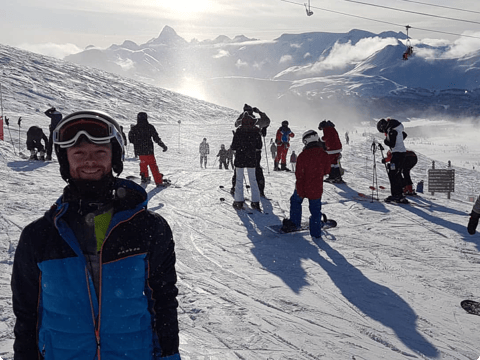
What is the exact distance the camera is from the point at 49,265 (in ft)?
5.88

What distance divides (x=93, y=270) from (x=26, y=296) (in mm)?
331

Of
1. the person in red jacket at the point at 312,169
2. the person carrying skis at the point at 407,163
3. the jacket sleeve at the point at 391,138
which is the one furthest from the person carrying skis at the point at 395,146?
the person in red jacket at the point at 312,169

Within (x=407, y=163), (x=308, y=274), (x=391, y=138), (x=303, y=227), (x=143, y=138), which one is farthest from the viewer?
(x=407, y=163)

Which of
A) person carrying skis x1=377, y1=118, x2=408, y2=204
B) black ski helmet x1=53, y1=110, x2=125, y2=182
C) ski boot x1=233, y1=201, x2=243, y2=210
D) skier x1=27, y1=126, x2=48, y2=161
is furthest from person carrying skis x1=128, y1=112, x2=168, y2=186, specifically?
black ski helmet x1=53, y1=110, x2=125, y2=182

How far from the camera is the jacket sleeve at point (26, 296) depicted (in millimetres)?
1818

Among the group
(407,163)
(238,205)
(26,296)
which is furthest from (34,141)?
(26,296)

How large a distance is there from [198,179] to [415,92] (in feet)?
666

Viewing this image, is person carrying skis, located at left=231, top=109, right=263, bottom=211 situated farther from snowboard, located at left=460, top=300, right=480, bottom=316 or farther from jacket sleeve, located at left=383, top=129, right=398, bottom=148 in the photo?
snowboard, located at left=460, top=300, right=480, bottom=316

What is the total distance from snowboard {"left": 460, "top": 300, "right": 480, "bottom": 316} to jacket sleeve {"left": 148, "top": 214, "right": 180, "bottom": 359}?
3.74 m

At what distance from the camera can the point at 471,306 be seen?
4.44 metres

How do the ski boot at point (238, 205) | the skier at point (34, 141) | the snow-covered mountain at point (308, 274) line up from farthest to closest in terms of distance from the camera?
the skier at point (34, 141)
the ski boot at point (238, 205)
the snow-covered mountain at point (308, 274)

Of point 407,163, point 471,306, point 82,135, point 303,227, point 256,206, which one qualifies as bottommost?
point 471,306

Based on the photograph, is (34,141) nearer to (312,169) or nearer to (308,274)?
(312,169)

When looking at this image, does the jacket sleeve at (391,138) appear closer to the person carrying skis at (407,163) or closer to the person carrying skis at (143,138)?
the person carrying skis at (407,163)
